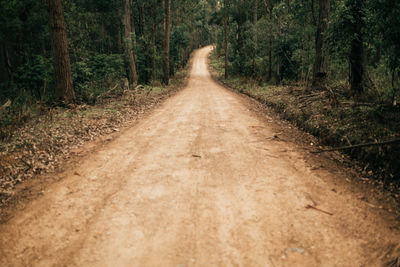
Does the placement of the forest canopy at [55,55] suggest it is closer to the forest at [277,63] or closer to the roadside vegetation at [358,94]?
the forest at [277,63]

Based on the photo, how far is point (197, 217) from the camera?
326 cm

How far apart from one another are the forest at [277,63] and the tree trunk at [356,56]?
27 mm

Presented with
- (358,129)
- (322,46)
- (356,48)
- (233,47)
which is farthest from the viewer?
(233,47)

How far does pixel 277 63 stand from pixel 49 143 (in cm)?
1611

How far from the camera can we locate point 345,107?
6.53 m

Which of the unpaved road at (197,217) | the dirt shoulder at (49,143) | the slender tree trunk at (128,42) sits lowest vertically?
the unpaved road at (197,217)

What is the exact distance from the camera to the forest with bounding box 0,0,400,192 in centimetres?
536

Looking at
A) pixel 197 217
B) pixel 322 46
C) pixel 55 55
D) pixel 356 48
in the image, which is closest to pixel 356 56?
pixel 356 48

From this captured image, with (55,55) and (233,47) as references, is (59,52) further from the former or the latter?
(233,47)

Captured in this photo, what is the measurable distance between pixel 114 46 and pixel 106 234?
3576 centimetres

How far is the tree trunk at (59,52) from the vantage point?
27.0 feet

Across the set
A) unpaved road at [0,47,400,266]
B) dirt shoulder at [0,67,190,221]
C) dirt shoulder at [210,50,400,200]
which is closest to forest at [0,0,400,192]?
dirt shoulder at [210,50,400,200]

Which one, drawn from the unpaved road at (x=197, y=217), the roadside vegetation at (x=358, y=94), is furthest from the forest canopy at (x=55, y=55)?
the roadside vegetation at (x=358, y=94)

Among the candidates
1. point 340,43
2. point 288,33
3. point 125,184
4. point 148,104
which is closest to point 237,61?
point 288,33
